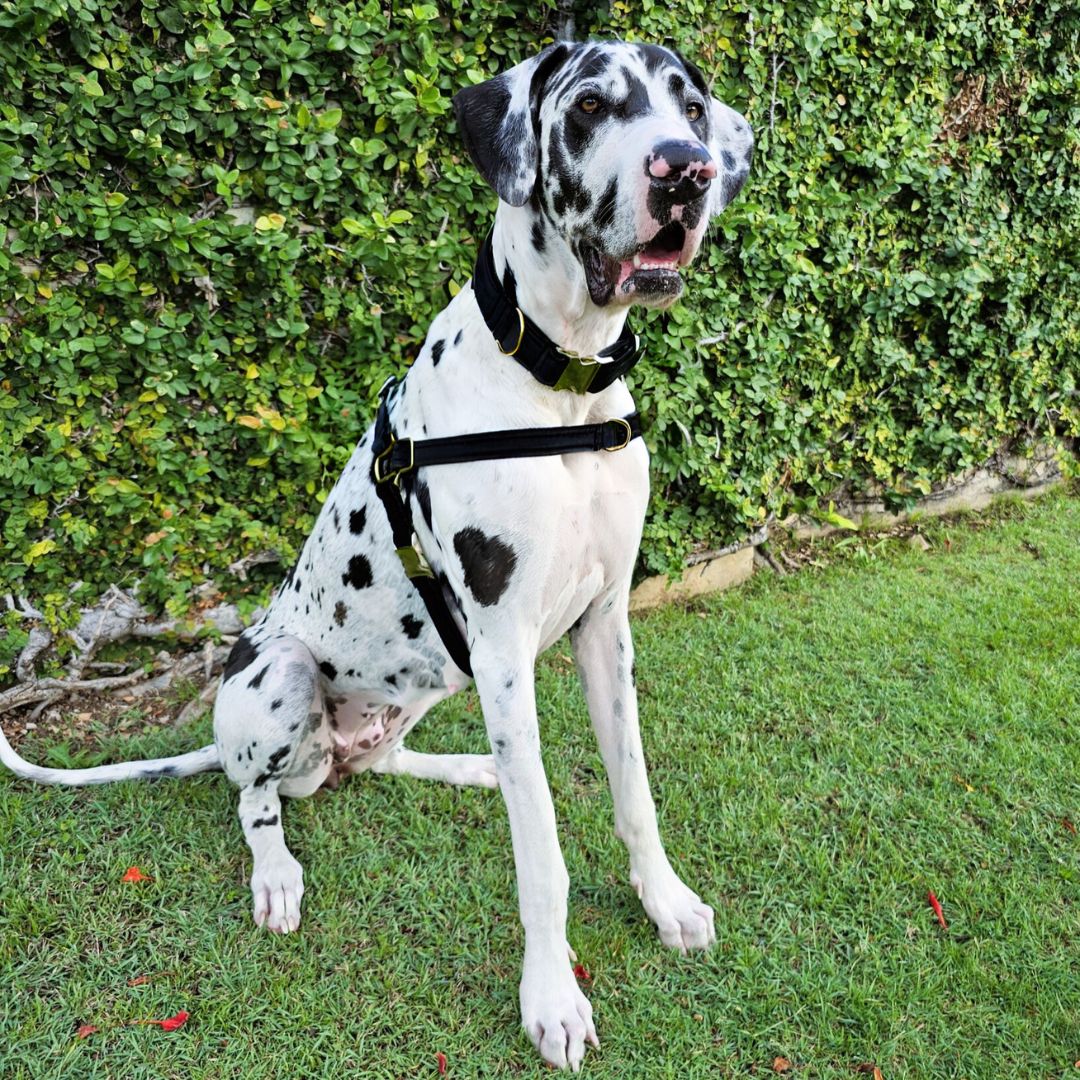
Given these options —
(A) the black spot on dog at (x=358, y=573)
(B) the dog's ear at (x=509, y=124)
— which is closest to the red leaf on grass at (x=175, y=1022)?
(A) the black spot on dog at (x=358, y=573)

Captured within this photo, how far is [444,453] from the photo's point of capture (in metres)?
2.20

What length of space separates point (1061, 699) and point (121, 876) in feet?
11.7

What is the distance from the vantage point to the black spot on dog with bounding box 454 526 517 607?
2.17 metres

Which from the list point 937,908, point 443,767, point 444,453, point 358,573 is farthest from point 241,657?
point 937,908

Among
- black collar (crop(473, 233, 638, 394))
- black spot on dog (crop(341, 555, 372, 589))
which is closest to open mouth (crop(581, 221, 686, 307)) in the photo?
black collar (crop(473, 233, 638, 394))

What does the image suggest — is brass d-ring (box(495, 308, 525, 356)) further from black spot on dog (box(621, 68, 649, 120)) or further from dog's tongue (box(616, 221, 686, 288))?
black spot on dog (box(621, 68, 649, 120))

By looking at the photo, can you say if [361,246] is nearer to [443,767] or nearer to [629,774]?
[443,767]

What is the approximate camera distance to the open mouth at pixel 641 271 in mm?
1940

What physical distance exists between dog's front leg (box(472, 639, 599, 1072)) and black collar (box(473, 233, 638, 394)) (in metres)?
0.69

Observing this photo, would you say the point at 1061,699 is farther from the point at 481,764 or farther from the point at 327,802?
the point at 327,802

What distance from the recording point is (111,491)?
355 centimetres

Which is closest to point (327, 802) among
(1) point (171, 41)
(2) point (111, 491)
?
(2) point (111, 491)

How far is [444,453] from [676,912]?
147 centimetres

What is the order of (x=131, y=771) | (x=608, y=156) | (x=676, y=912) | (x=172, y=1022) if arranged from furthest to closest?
(x=131, y=771) → (x=676, y=912) → (x=172, y=1022) → (x=608, y=156)
